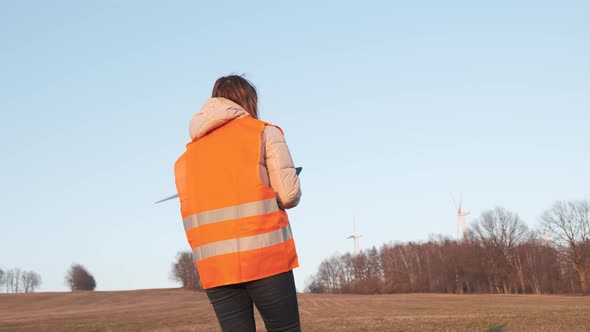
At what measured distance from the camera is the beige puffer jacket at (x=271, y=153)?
10.9 ft

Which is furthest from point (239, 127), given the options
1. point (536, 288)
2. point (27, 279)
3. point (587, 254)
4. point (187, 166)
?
point (27, 279)

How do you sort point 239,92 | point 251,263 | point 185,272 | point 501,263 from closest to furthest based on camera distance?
point 251,263 → point 239,92 → point 501,263 → point 185,272

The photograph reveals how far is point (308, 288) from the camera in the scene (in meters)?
144

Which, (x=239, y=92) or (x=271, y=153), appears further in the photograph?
(x=239, y=92)

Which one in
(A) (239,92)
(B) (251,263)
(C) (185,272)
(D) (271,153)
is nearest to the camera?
(B) (251,263)

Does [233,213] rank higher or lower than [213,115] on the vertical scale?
lower

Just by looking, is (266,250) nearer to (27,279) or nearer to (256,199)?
(256,199)

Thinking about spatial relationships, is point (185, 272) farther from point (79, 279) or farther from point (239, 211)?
point (239, 211)

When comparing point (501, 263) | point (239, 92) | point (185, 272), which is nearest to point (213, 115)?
point (239, 92)

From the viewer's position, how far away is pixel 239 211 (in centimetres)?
321

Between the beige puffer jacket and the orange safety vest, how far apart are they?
5cm

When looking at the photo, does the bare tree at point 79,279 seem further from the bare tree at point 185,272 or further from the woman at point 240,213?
the woman at point 240,213

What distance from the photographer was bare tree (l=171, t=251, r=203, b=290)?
113 meters

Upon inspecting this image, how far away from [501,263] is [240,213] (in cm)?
9234
